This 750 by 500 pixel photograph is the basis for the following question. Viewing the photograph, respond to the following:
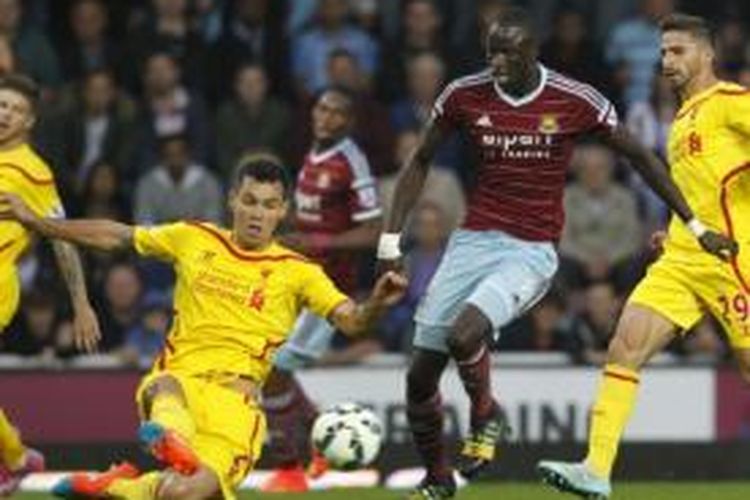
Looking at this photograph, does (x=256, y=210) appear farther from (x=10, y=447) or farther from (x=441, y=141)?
(x=10, y=447)

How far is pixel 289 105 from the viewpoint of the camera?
1928 centimetres

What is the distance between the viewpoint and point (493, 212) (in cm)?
1312

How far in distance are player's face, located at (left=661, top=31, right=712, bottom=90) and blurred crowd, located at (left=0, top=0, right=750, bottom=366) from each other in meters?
4.31

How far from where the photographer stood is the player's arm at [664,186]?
12.4 metres

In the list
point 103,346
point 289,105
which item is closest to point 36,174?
point 103,346

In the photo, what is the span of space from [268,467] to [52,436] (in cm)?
144

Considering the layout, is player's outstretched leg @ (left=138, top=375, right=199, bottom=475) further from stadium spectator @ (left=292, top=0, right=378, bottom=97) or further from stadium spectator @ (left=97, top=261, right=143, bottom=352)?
stadium spectator @ (left=292, top=0, right=378, bottom=97)

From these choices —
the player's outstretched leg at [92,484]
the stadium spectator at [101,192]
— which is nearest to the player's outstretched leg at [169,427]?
the player's outstretched leg at [92,484]

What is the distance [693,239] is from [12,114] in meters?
3.33

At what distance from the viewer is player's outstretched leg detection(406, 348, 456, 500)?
517 inches

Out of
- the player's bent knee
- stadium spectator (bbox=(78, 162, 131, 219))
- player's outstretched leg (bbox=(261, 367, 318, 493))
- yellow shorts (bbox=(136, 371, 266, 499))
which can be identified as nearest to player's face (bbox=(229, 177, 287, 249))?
yellow shorts (bbox=(136, 371, 266, 499))

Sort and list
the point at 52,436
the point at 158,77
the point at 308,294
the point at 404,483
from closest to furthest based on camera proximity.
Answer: the point at 308,294
the point at 404,483
the point at 52,436
the point at 158,77

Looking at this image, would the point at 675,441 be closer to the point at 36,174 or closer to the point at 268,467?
the point at 268,467

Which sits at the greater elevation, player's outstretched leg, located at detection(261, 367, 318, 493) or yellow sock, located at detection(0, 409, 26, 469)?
yellow sock, located at detection(0, 409, 26, 469)
